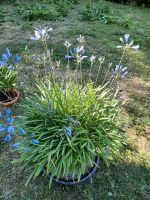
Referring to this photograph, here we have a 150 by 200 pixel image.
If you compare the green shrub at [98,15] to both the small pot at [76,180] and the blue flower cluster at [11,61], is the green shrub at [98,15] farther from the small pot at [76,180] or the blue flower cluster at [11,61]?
the small pot at [76,180]

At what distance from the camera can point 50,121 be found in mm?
2559

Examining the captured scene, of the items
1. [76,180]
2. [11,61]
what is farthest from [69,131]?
[11,61]

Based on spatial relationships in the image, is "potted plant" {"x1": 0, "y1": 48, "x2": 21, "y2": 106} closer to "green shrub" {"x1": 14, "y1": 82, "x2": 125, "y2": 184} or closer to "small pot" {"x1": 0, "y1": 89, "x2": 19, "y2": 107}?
"small pot" {"x1": 0, "y1": 89, "x2": 19, "y2": 107}

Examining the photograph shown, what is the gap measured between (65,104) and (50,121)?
→ 23 cm

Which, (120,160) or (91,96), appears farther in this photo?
(120,160)

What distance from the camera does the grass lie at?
8.67 feet

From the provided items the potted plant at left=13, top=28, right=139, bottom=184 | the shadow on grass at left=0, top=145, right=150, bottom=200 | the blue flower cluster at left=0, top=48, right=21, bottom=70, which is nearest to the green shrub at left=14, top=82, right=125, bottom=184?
the potted plant at left=13, top=28, right=139, bottom=184

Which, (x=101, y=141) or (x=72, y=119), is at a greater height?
(x=72, y=119)

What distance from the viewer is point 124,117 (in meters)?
3.60

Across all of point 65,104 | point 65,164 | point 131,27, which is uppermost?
point 65,104

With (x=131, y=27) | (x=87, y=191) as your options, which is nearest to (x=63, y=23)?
(x=131, y=27)

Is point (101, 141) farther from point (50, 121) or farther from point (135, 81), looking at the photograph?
point (135, 81)

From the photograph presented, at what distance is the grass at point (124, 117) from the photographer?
2.64 m

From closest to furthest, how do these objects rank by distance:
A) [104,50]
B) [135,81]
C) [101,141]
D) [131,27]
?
1. [101,141]
2. [135,81]
3. [104,50]
4. [131,27]
